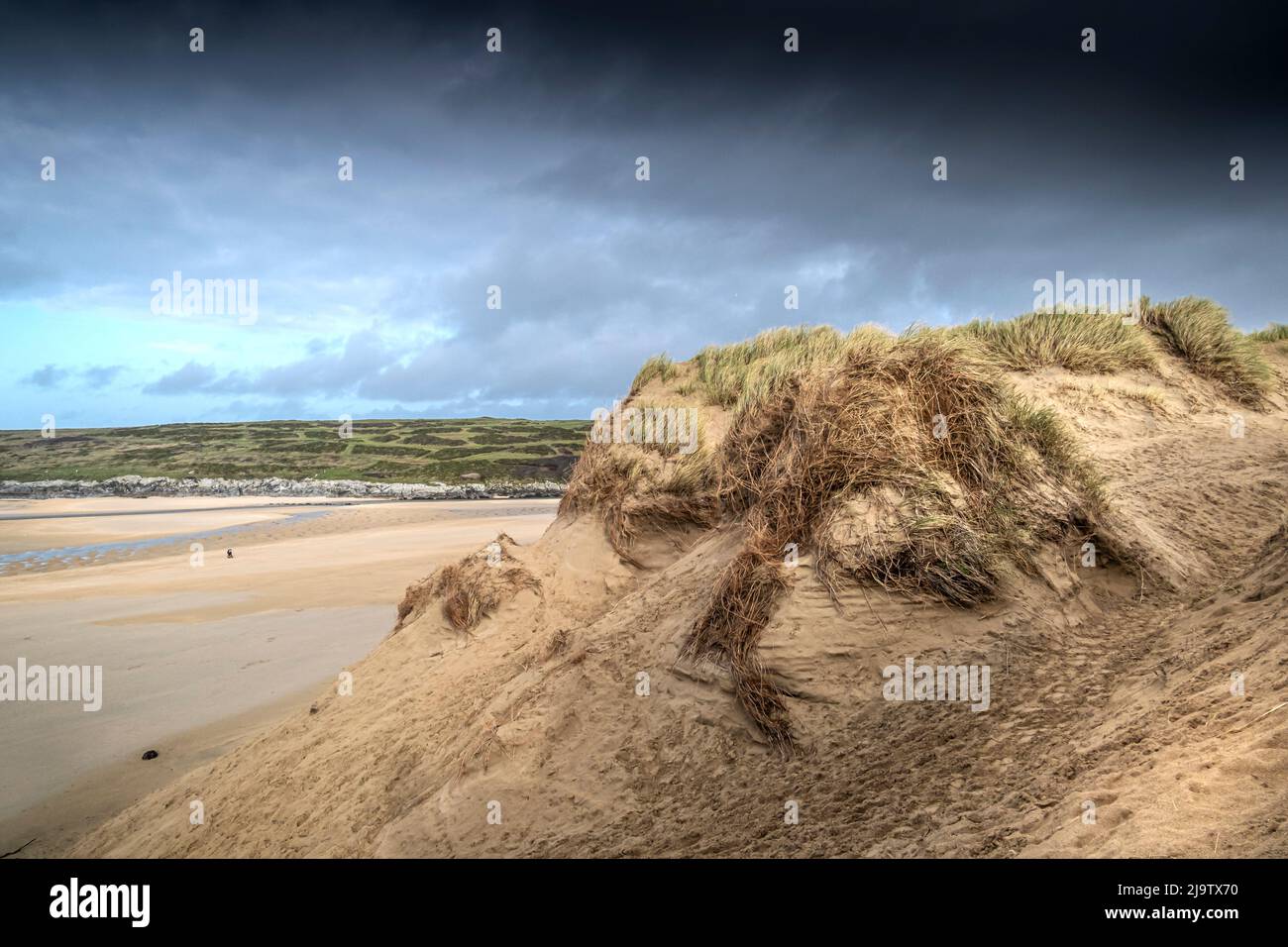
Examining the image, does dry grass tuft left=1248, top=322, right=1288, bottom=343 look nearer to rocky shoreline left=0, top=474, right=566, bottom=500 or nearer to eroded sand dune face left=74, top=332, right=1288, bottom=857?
eroded sand dune face left=74, top=332, right=1288, bottom=857

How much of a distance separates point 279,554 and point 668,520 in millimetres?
20809

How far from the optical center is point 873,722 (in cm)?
449

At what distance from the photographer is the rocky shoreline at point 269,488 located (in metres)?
52.3

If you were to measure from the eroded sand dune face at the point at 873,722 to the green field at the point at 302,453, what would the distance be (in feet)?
171

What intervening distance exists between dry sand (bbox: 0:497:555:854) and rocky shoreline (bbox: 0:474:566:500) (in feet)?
61.7

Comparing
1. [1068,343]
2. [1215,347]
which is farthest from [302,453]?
[1215,347]

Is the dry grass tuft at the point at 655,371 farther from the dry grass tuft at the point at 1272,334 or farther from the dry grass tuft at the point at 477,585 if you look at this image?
the dry grass tuft at the point at 1272,334

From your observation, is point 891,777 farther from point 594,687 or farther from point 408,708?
point 408,708

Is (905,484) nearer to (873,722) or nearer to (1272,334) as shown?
(873,722)

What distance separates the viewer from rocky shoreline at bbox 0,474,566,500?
52.3 meters

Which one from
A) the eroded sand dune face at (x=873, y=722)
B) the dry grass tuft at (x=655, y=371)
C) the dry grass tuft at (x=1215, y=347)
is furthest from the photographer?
the dry grass tuft at (x=655, y=371)

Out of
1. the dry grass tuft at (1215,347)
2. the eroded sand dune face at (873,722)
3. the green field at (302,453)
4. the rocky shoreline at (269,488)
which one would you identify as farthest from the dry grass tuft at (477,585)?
the green field at (302,453)
